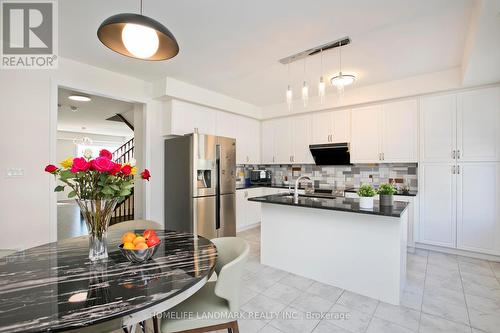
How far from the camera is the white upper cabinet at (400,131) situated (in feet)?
12.3

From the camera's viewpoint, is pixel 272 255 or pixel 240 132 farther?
pixel 240 132

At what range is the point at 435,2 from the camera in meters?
1.97

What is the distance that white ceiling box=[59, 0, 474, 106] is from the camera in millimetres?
2045

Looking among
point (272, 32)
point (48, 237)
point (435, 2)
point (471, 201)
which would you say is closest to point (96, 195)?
point (272, 32)

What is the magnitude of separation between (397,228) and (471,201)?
204cm

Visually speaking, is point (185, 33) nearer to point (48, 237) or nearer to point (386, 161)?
point (48, 237)

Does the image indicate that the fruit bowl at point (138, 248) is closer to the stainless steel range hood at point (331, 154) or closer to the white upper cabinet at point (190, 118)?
the white upper cabinet at point (190, 118)

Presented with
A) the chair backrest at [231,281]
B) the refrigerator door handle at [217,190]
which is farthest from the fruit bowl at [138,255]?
the refrigerator door handle at [217,190]

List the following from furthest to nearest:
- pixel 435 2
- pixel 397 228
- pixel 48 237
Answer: pixel 48 237 → pixel 397 228 → pixel 435 2

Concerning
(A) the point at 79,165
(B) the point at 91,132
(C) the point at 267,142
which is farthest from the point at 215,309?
(B) the point at 91,132

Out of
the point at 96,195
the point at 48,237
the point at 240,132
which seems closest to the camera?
the point at 96,195

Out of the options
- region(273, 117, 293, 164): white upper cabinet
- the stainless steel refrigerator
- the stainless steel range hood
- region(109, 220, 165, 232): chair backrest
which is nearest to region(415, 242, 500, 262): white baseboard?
the stainless steel range hood

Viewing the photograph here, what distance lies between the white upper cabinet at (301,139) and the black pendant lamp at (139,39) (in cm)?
378

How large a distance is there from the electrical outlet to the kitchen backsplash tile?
3.59 metres
